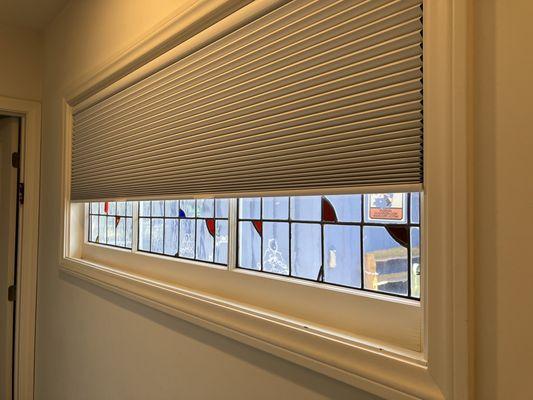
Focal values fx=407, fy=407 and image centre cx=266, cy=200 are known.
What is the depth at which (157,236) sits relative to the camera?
159 centimetres

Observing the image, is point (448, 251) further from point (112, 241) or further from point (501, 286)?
point (112, 241)

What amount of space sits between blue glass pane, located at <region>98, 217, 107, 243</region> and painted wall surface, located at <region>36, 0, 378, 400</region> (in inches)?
8.9

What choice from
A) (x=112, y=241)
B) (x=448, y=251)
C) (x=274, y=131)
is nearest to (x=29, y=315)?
(x=112, y=241)

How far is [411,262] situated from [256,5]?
0.64 metres

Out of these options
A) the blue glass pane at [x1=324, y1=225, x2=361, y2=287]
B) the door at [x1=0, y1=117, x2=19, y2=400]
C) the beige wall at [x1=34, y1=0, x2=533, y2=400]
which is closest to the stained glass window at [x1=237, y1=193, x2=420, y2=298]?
the blue glass pane at [x1=324, y1=225, x2=361, y2=287]

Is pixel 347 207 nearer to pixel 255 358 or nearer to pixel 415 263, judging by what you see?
pixel 415 263

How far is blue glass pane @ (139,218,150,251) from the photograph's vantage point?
164 cm

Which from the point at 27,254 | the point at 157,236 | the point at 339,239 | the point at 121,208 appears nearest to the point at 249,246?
the point at 339,239

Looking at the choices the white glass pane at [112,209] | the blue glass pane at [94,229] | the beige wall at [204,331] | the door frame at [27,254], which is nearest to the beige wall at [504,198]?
the beige wall at [204,331]

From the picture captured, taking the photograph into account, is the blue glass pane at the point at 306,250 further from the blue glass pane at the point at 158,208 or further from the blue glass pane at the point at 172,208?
the blue glass pane at the point at 158,208

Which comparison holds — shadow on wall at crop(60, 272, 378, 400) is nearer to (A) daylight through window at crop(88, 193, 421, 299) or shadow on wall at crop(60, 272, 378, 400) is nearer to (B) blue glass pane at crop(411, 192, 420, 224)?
(A) daylight through window at crop(88, 193, 421, 299)

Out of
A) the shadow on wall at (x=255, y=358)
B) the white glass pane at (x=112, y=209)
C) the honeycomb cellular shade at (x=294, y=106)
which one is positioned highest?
the honeycomb cellular shade at (x=294, y=106)

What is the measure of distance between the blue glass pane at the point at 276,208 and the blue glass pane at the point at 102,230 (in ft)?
3.78

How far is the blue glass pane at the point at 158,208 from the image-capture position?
1.60m
